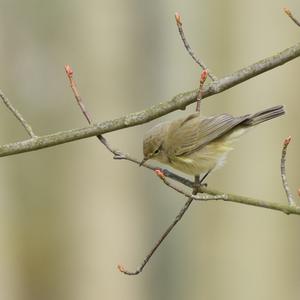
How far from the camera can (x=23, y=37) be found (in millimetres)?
5453

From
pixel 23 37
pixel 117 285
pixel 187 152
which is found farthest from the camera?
pixel 117 285

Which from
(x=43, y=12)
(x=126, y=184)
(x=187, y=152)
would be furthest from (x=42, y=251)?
(x=187, y=152)

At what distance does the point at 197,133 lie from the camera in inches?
121

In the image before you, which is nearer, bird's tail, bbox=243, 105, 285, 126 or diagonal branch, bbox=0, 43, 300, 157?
diagonal branch, bbox=0, 43, 300, 157

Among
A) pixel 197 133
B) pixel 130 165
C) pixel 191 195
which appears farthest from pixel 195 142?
pixel 130 165

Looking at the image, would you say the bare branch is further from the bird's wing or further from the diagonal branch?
the bird's wing

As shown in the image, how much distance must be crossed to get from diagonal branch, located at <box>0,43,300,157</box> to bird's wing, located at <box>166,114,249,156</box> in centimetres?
58

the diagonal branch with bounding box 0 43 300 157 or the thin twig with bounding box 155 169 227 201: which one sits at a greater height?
the diagonal branch with bounding box 0 43 300 157

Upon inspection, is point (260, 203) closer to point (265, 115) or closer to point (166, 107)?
point (166, 107)

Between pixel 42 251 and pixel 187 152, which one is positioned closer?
pixel 187 152

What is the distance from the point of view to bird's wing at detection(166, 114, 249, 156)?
3014 millimetres

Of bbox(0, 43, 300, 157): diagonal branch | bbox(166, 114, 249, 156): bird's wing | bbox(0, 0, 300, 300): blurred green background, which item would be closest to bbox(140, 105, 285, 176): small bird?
bbox(166, 114, 249, 156): bird's wing

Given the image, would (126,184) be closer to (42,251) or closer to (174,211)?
(174,211)

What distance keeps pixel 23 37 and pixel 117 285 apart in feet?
6.36
